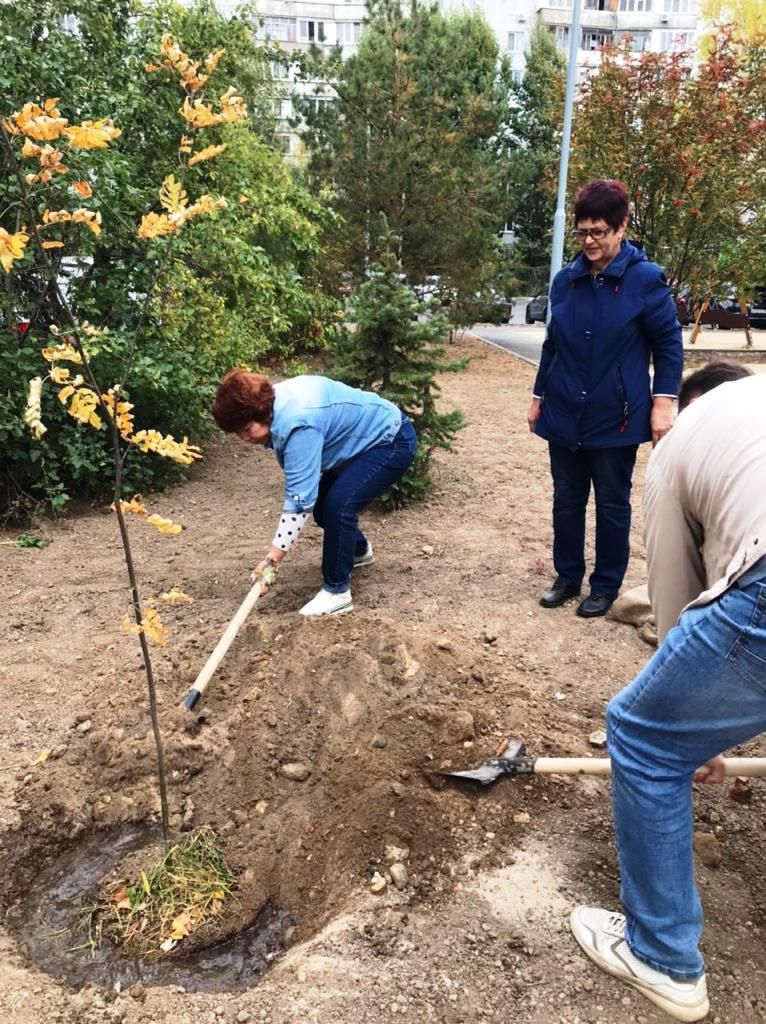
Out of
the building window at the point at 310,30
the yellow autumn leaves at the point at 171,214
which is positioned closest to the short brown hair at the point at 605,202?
the yellow autumn leaves at the point at 171,214

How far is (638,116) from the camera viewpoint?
12.7 metres

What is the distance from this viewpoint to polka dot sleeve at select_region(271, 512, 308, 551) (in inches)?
136

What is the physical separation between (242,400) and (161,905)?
1.90m

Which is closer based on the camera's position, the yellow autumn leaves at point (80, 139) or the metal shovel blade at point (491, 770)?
the yellow autumn leaves at point (80, 139)

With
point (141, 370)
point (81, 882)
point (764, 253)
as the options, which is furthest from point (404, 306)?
point (764, 253)

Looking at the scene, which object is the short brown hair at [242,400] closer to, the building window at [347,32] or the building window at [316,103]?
the building window at [316,103]

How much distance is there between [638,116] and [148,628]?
13278 mm

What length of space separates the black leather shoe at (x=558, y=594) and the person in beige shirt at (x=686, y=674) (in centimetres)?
218

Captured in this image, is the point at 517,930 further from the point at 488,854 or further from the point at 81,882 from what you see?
the point at 81,882

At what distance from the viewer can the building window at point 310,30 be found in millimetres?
39062

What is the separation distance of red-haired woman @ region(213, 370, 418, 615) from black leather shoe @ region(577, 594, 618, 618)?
1.16 metres

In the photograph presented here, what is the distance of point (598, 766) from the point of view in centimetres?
233

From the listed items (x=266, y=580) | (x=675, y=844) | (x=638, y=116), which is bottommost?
(x=266, y=580)

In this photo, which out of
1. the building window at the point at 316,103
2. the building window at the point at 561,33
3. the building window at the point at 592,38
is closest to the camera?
the building window at the point at 316,103
